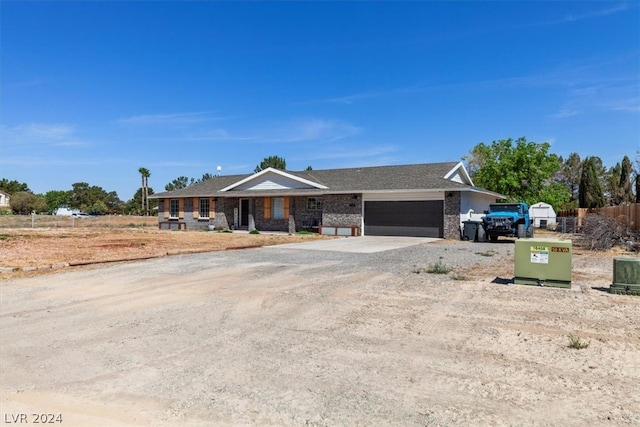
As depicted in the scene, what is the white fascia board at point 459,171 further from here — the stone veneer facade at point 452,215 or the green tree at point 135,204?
the green tree at point 135,204

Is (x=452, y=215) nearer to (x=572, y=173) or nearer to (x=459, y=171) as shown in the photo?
(x=459, y=171)

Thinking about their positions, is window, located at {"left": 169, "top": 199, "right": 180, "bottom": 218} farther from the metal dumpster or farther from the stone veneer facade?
the metal dumpster

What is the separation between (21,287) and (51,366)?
18.4 ft

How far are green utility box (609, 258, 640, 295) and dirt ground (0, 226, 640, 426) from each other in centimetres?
39

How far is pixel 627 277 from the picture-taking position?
834 cm

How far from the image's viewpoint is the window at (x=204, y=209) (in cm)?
3294

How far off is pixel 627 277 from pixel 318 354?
688cm

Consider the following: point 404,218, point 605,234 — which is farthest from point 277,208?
point 605,234

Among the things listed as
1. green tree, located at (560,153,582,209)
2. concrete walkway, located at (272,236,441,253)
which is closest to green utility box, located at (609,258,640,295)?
concrete walkway, located at (272,236,441,253)

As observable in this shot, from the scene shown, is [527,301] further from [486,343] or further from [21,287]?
[21,287]

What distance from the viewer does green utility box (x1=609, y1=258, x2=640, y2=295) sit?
8258 millimetres

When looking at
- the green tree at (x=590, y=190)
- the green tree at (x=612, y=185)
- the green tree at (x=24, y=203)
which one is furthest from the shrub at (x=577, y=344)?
the green tree at (x=24, y=203)

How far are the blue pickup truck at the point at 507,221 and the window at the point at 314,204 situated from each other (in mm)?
11017

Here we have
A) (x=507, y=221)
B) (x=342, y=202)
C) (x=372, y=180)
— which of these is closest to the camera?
(x=507, y=221)
